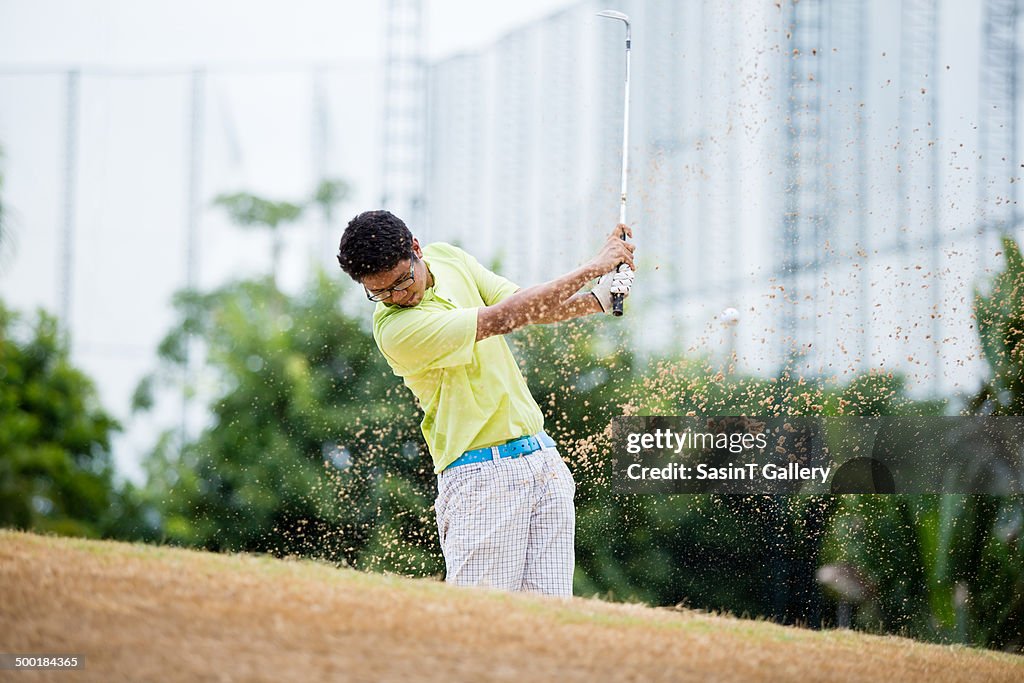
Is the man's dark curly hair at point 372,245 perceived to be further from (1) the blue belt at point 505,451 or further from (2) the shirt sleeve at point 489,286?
(1) the blue belt at point 505,451

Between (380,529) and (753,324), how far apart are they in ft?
8.87

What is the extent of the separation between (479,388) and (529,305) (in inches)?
13.7

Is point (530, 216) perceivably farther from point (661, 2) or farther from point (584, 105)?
point (661, 2)

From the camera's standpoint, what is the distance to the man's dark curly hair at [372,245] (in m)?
3.07

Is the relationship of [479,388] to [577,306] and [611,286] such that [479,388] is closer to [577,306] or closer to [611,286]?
[577,306]

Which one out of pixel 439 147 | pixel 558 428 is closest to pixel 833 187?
pixel 558 428

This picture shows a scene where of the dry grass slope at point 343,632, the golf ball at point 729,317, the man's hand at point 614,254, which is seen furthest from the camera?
the golf ball at point 729,317

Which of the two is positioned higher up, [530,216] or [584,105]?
[584,105]

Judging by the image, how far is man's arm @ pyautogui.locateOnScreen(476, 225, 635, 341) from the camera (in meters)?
3.04

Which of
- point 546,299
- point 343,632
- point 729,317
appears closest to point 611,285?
point 546,299

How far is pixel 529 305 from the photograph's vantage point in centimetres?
304

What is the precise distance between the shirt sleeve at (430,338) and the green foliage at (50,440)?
804 cm

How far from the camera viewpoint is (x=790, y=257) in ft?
22.3

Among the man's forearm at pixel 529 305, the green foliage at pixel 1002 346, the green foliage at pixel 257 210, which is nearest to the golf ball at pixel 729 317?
the green foliage at pixel 1002 346
